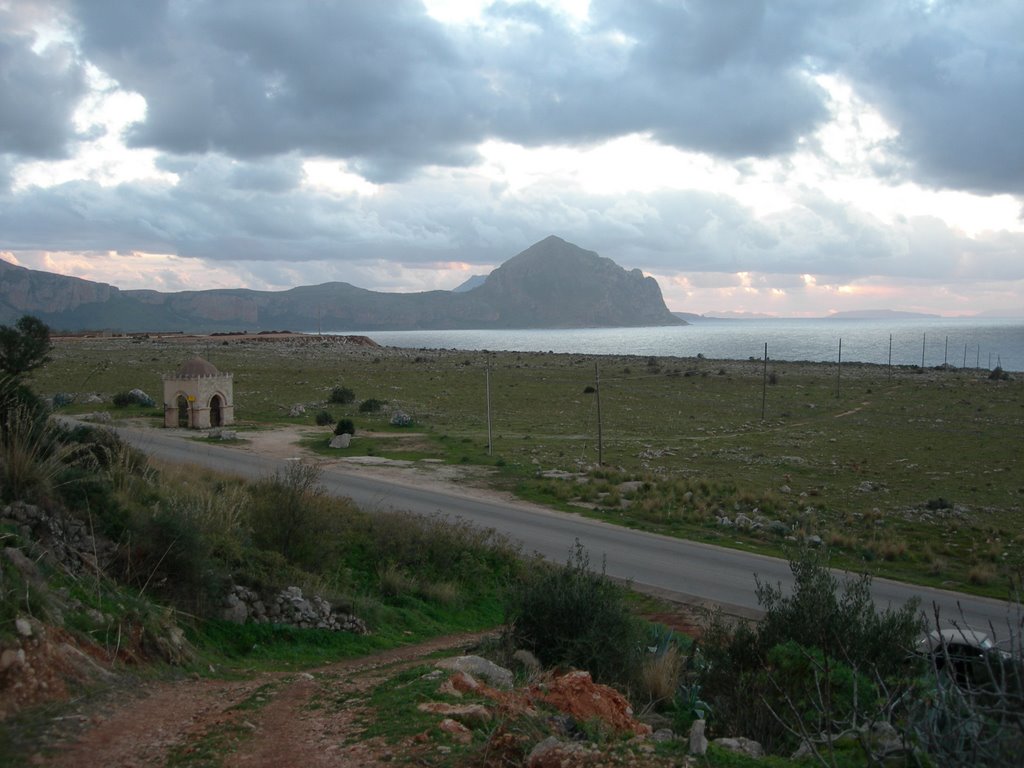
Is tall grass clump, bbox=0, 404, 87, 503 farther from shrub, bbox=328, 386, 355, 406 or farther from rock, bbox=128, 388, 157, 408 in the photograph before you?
shrub, bbox=328, 386, 355, 406

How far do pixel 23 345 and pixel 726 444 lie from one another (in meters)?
27.7

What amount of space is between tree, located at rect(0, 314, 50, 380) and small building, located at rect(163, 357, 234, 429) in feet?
32.2

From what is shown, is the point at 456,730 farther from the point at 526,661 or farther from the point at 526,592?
the point at 526,592

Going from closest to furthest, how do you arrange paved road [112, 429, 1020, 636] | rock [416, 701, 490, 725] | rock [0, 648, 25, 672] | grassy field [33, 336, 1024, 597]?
rock [0, 648, 25, 672] < rock [416, 701, 490, 725] < paved road [112, 429, 1020, 636] < grassy field [33, 336, 1024, 597]

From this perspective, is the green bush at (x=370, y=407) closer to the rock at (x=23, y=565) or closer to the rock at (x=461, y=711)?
the rock at (x=23, y=565)

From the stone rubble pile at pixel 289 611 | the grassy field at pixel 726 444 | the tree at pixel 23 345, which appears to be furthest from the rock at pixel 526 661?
the tree at pixel 23 345

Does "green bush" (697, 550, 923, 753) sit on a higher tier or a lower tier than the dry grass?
higher

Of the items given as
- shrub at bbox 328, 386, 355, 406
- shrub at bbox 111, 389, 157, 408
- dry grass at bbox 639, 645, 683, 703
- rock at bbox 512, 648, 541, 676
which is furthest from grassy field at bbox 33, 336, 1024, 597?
rock at bbox 512, 648, 541, 676

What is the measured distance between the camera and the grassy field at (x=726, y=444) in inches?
797

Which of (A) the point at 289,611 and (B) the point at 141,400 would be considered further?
(B) the point at 141,400

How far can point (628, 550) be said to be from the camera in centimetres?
1781

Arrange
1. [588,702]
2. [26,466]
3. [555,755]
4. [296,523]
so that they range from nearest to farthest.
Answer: [555,755], [588,702], [26,466], [296,523]

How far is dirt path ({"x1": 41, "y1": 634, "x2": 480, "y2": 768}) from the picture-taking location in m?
5.67

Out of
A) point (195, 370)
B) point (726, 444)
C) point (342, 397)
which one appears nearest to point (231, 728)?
point (195, 370)
